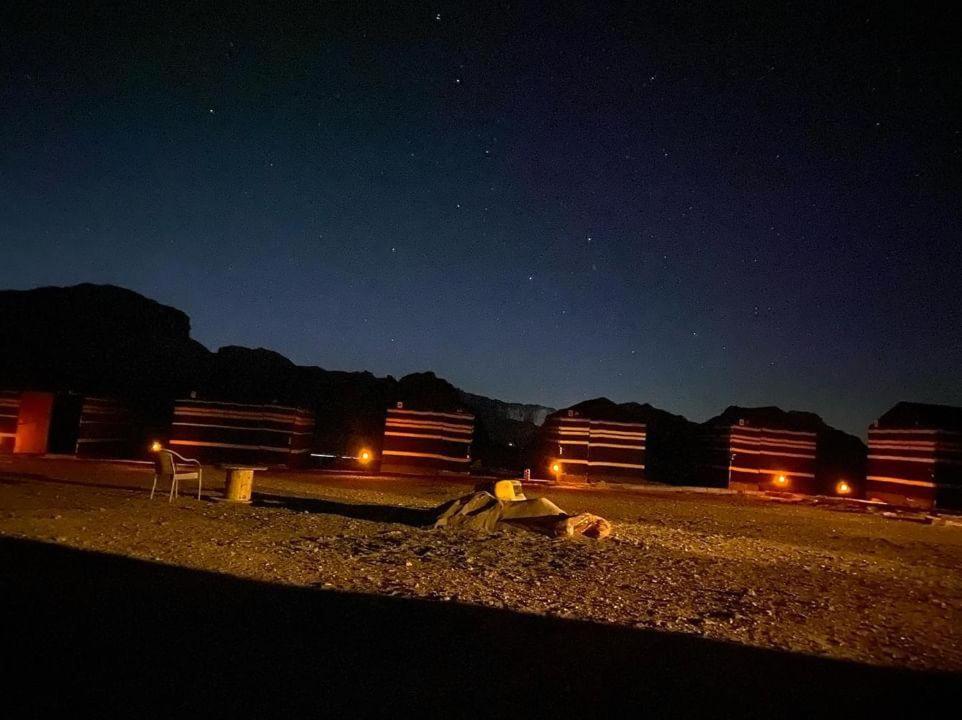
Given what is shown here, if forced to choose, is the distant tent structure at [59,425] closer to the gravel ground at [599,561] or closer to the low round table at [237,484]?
the gravel ground at [599,561]

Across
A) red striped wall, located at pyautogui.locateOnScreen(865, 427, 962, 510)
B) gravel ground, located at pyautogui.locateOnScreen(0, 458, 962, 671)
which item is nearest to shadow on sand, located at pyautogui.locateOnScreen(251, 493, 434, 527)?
gravel ground, located at pyautogui.locateOnScreen(0, 458, 962, 671)

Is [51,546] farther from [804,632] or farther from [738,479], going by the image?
[738,479]

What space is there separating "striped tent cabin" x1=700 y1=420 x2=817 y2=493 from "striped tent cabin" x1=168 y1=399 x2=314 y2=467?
57.9 ft

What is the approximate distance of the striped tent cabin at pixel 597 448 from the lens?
24.4 meters

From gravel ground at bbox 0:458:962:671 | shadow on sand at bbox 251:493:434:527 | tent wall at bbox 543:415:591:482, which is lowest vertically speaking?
Result: shadow on sand at bbox 251:493:434:527

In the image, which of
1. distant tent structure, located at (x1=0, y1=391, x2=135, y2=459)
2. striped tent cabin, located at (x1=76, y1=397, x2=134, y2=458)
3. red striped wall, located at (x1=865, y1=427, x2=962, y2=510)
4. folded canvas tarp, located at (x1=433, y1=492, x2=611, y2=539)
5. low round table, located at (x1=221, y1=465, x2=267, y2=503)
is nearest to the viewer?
folded canvas tarp, located at (x1=433, y1=492, x2=611, y2=539)

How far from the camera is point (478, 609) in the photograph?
562cm

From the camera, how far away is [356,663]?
4.17m

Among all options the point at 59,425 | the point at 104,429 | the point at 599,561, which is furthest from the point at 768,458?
the point at 59,425

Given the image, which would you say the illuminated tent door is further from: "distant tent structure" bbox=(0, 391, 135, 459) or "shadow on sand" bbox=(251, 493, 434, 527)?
"shadow on sand" bbox=(251, 493, 434, 527)

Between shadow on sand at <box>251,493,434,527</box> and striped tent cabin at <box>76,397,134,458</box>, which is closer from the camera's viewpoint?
shadow on sand at <box>251,493,434,527</box>

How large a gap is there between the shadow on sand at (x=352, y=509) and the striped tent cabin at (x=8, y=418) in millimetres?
13886

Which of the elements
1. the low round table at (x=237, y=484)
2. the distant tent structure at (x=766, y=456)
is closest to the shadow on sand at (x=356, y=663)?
the low round table at (x=237, y=484)

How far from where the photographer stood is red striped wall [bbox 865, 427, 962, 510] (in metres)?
19.1
